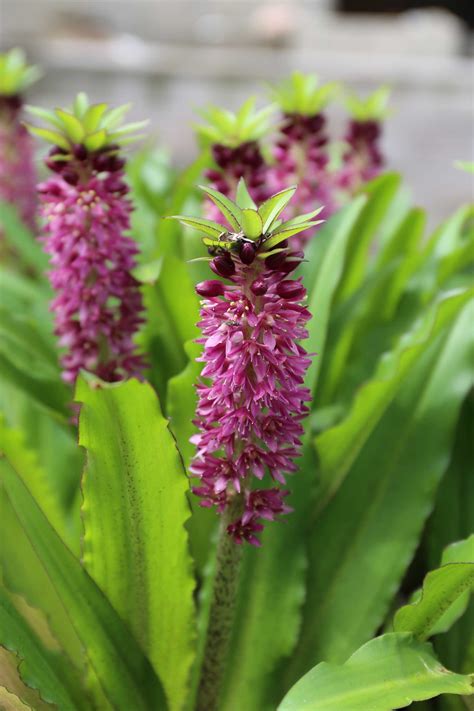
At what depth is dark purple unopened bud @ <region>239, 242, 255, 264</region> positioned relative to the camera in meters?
0.75

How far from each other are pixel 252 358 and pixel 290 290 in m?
0.08

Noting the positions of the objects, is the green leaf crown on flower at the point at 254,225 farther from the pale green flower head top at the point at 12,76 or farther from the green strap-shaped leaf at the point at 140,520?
the pale green flower head top at the point at 12,76

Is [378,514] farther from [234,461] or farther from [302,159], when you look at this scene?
[302,159]

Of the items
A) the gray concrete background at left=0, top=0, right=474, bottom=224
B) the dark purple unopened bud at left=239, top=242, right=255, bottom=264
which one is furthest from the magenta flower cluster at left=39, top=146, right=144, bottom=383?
the gray concrete background at left=0, top=0, right=474, bottom=224

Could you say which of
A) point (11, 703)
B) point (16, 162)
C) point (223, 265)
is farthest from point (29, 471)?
point (16, 162)

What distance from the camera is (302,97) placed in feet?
5.12

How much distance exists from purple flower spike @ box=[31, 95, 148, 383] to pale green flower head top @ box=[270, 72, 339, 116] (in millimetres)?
548

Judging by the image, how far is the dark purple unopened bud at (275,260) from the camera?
773mm

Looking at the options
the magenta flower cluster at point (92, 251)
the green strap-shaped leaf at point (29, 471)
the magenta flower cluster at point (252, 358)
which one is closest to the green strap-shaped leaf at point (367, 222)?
the magenta flower cluster at point (92, 251)

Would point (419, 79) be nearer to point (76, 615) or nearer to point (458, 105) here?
point (458, 105)

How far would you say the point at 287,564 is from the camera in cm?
115

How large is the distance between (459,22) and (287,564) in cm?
1002

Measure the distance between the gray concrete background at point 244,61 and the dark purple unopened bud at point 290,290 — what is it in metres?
3.16

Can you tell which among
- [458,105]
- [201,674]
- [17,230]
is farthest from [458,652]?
[458,105]
